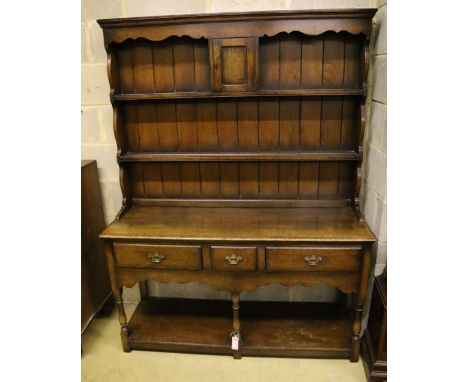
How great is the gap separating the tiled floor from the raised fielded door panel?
1.50 m

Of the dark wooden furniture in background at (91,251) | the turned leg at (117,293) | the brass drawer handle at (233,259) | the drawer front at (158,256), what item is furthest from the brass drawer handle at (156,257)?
the dark wooden furniture in background at (91,251)

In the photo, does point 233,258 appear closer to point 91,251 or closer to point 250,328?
point 250,328

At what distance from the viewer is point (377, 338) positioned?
188cm

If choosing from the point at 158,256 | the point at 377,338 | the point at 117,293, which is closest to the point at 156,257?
the point at 158,256

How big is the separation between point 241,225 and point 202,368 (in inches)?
32.9

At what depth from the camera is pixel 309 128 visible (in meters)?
2.03

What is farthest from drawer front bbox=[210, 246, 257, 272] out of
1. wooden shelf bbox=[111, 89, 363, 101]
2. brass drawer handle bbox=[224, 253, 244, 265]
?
wooden shelf bbox=[111, 89, 363, 101]

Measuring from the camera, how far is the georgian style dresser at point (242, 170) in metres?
1.81

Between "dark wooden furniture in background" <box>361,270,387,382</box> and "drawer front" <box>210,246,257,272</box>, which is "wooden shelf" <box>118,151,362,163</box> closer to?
"drawer front" <box>210,246,257,272</box>

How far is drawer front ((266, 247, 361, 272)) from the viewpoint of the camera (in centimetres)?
178

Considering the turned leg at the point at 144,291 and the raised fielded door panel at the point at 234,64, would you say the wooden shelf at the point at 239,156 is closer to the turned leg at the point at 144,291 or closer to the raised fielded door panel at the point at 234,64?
the raised fielded door panel at the point at 234,64

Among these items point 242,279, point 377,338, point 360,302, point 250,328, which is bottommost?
point 250,328

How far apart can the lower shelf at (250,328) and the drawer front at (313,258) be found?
53 cm

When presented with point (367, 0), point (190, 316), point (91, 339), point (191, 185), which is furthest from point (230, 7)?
point (91, 339)
